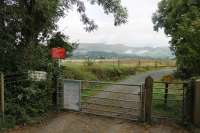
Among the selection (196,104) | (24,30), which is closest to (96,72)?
(24,30)

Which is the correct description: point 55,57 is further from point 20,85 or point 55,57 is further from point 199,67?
point 199,67

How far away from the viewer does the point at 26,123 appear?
11.8 m

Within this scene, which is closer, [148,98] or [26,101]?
[148,98]

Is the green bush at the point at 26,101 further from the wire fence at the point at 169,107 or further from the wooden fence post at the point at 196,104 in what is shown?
the wooden fence post at the point at 196,104

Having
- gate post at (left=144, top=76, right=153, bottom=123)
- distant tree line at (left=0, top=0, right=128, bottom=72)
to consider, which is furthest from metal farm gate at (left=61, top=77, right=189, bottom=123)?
distant tree line at (left=0, top=0, right=128, bottom=72)

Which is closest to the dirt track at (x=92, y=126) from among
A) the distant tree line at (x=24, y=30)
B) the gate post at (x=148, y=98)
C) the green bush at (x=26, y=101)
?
the gate post at (x=148, y=98)

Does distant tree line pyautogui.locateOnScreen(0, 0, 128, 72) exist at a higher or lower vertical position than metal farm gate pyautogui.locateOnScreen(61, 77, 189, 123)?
higher

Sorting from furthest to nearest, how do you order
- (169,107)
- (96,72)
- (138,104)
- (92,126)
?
(96,72) → (169,107) → (138,104) → (92,126)

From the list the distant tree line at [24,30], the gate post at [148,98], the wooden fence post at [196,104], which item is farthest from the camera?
the distant tree line at [24,30]

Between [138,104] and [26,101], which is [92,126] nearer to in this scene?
[138,104]

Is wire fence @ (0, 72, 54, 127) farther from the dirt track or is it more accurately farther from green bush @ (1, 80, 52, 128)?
the dirt track

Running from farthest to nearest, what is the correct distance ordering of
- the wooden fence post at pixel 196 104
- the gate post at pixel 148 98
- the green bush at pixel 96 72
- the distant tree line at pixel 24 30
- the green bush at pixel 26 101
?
the green bush at pixel 96 72
the distant tree line at pixel 24 30
the green bush at pixel 26 101
the gate post at pixel 148 98
the wooden fence post at pixel 196 104

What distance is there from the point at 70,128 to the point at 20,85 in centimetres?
310

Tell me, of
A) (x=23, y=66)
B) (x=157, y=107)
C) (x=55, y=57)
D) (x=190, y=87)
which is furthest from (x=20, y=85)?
(x=190, y=87)
